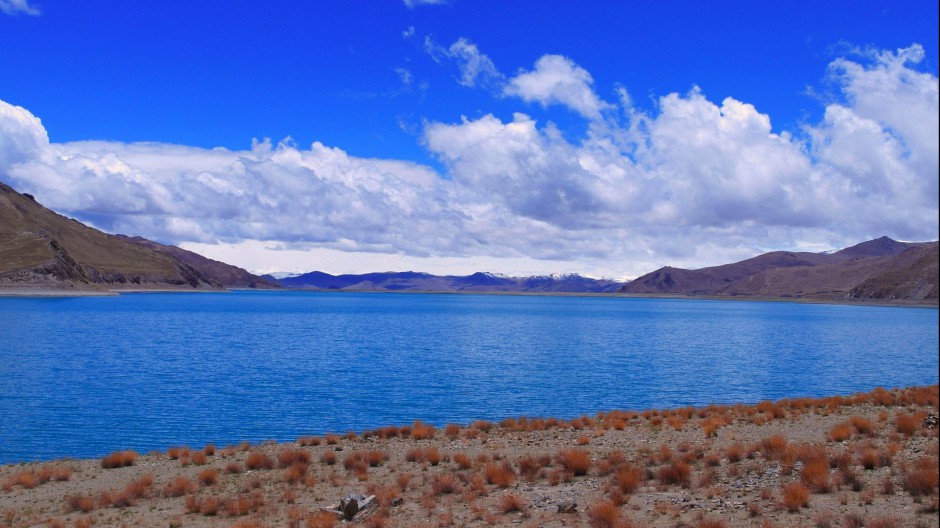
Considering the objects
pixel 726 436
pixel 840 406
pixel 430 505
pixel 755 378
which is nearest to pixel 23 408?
pixel 430 505

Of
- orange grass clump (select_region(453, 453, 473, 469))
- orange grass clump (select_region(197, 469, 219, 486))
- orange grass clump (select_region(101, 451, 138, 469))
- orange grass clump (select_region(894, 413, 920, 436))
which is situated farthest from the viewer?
orange grass clump (select_region(101, 451, 138, 469))

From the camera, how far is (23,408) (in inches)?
1539

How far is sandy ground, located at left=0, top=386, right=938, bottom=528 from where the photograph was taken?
16609mm

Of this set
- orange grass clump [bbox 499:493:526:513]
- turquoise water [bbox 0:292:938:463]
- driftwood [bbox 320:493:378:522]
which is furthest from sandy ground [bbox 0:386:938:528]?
turquoise water [bbox 0:292:938:463]

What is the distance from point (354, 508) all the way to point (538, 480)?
597 cm

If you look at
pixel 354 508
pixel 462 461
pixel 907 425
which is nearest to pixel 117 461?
pixel 354 508

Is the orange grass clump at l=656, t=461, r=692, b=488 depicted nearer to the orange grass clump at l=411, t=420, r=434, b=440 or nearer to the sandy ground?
the sandy ground

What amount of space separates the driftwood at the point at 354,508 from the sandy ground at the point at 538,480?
7.1 inches

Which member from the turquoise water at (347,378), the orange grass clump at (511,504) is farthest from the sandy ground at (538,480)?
the turquoise water at (347,378)

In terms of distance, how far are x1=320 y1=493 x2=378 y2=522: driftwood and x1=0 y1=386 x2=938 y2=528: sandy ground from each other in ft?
0.59

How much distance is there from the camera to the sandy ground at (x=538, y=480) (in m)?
16.6

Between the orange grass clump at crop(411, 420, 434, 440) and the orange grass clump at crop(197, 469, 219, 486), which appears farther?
the orange grass clump at crop(411, 420, 434, 440)

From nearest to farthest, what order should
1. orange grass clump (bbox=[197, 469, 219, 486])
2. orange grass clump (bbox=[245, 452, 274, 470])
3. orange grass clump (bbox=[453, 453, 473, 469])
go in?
orange grass clump (bbox=[197, 469, 219, 486]) → orange grass clump (bbox=[453, 453, 473, 469]) → orange grass clump (bbox=[245, 452, 274, 470])

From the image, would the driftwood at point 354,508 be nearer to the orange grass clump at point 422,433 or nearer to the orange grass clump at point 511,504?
the orange grass clump at point 511,504
